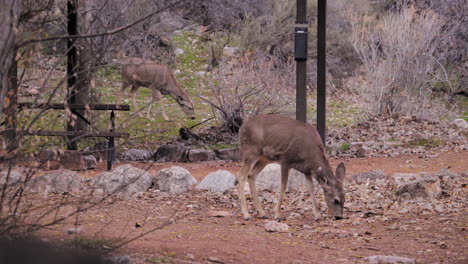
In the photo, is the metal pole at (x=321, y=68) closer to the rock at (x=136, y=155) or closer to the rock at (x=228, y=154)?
the rock at (x=228, y=154)

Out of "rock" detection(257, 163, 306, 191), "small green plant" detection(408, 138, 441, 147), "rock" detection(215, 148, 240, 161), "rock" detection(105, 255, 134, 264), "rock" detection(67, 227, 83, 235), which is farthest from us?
"small green plant" detection(408, 138, 441, 147)

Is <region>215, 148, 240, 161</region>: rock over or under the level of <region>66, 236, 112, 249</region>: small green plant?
under

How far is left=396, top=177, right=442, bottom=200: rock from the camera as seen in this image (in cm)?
993

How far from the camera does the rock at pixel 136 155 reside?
14.6 meters

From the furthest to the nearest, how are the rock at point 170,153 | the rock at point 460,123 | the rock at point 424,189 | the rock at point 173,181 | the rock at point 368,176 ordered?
the rock at point 460,123
the rock at point 170,153
the rock at point 368,176
the rock at point 173,181
the rock at point 424,189

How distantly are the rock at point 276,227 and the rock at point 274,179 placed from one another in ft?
8.58

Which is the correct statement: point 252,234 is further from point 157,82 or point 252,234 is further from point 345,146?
point 157,82

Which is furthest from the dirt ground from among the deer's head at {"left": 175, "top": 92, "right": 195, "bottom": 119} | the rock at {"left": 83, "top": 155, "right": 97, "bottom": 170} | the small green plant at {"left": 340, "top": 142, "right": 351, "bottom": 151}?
the deer's head at {"left": 175, "top": 92, "right": 195, "bottom": 119}

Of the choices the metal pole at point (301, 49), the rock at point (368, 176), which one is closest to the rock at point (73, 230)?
the metal pole at point (301, 49)

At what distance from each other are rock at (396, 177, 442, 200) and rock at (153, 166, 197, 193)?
10.3 ft

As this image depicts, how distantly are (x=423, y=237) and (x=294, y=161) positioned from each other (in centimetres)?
186

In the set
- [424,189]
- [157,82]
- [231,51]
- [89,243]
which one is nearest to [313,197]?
[424,189]

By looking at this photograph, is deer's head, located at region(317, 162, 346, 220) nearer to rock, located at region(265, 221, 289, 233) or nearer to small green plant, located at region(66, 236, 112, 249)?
rock, located at region(265, 221, 289, 233)

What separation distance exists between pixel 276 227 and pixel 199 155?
21.3ft
